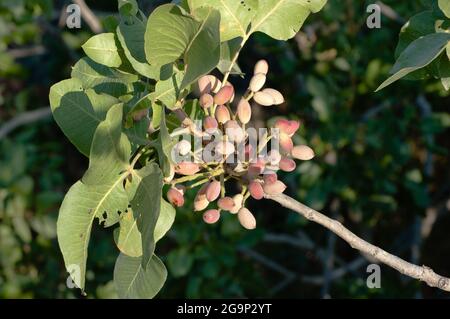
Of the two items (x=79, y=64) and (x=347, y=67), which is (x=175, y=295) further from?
(x=79, y=64)

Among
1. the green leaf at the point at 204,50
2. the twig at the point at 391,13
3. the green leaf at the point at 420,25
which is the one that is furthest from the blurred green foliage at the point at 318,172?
the green leaf at the point at 204,50

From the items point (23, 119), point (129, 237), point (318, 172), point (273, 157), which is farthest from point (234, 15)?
point (23, 119)

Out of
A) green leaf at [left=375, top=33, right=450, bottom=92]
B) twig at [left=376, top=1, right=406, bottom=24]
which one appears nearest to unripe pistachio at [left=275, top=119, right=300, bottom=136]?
green leaf at [left=375, top=33, right=450, bottom=92]

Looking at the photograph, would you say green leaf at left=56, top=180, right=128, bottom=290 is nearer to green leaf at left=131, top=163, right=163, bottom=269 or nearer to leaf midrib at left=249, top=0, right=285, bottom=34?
green leaf at left=131, top=163, right=163, bottom=269

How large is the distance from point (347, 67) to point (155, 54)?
115 centimetres

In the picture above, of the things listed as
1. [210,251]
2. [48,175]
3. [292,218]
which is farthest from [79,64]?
[48,175]

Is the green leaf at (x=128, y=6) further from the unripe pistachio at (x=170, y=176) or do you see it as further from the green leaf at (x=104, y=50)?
the unripe pistachio at (x=170, y=176)

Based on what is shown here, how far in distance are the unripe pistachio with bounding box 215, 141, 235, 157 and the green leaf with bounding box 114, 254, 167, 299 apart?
12cm

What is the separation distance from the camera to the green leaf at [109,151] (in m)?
0.74

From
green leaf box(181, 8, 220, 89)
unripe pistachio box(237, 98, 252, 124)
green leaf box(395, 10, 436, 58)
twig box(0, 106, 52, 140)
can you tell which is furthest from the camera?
twig box(0, 106, 52, 140)

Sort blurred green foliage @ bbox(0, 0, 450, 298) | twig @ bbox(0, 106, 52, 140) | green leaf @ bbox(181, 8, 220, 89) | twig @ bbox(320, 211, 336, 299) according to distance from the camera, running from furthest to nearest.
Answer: twig @ bbox(0, 106, 52, 140), twig @ bbox(320, 211, 336, 299), blurred green foliage @ bbox(0, 0, 450, 298), green leaf @ bbox(181, 8, 220, 89)

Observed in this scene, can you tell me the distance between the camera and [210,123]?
2.61 feet

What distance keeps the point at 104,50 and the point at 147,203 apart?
19 centimetres

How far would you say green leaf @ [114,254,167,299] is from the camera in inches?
31.0
